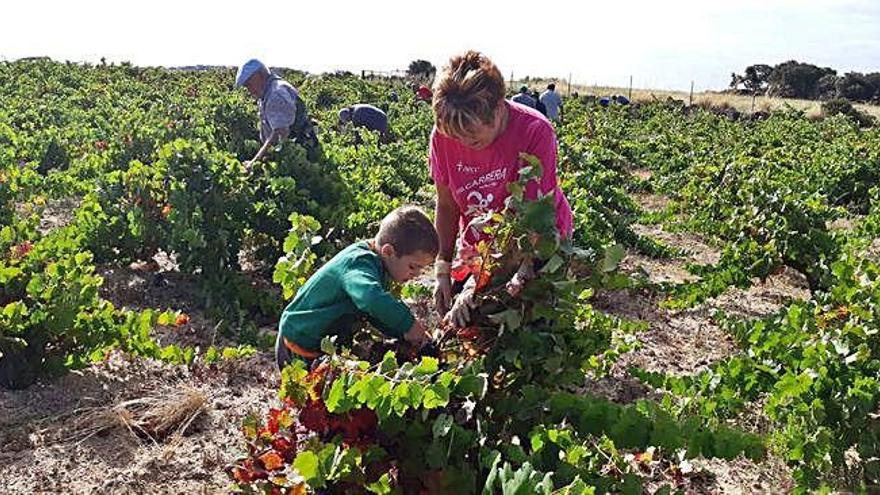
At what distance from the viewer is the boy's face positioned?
2.98 meters

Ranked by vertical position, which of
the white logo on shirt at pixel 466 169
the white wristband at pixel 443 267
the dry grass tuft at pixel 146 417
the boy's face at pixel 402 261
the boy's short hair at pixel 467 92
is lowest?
the dry grass tuft at pixel 146 417

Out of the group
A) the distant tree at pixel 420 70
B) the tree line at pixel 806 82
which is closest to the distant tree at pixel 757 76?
the tree line at pixel 806 82

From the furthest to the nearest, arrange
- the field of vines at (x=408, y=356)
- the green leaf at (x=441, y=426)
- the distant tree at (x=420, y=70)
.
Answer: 1. the distant tree at (x=420, y=70)
2. the field of vines at (x=408, y=356)
3. the green leaf at (x=441, y=426)

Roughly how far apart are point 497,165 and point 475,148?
0.10 metres

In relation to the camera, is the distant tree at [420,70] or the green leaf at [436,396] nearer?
the green leaf at [436,396]

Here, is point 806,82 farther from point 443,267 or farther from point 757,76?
point 443,267

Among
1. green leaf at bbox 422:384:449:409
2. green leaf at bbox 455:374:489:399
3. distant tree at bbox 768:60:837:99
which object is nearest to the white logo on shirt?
green leaf at bbox 455:374:489:399

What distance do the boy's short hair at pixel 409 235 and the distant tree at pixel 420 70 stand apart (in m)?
35.9

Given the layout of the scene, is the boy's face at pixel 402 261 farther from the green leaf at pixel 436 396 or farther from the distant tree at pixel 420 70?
the distant tree at pixel 420 70

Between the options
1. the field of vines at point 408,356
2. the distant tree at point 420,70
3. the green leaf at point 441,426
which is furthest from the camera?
the distant tree at point 420,70

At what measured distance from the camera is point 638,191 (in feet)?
43.1

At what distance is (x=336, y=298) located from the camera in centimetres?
297

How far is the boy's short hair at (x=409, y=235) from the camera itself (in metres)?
2.97

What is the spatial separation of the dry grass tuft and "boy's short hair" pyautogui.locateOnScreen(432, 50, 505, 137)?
1839 mm
